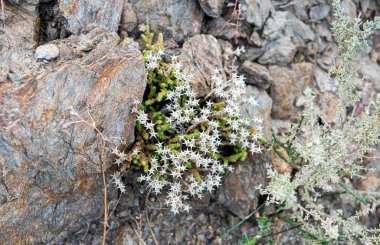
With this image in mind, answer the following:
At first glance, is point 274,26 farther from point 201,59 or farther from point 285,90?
point 201,59

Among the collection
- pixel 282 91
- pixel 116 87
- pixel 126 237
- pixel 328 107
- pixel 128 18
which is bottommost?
pixel 126 237

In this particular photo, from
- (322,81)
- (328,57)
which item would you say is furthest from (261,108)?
(328,57)

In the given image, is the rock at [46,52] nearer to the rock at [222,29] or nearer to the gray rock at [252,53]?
the rock at [222,29]

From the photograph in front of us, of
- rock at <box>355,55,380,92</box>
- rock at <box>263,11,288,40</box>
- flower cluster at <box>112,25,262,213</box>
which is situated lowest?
flower cluster at <box>112,25,262,213</box>

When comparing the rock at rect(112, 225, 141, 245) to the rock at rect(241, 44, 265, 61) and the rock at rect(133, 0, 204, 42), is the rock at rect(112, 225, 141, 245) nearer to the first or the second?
the rock at rect(133, 0, 204, 42)

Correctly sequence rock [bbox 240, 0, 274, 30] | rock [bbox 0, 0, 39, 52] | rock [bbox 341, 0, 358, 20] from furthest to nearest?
rock [bbox 341, 0, 358, 20] < rock [bbox 240, 0, 274, 30] < rock [bbox 0, 0, 39, 52]

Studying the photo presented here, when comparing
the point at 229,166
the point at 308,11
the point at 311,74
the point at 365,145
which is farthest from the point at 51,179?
the point at 308,11

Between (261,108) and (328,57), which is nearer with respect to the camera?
(261,108)

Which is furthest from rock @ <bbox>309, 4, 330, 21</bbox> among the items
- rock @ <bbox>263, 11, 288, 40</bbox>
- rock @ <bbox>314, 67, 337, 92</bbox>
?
rock @ <bbox>314, 67, 337, 92</bbox>
